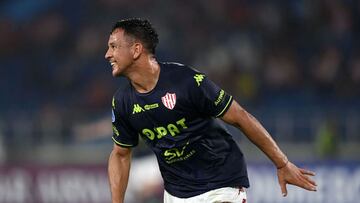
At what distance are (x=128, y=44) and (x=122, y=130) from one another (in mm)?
609

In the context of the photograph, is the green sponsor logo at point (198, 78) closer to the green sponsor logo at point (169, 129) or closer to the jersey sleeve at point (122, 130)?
the green sponsor logo at point (169, 129)

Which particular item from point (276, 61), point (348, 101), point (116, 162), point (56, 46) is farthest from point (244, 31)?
point (116, 162)

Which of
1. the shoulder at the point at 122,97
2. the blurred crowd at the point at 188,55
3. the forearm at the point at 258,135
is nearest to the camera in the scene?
the forearm at the point at 258,135

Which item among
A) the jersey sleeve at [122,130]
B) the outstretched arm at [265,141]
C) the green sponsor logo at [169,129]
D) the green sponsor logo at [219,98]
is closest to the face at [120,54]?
the jersey sleeve at [122,130]

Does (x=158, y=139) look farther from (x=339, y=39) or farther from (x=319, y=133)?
(x=339, y=39)

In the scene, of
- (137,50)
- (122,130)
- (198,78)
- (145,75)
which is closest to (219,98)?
(198,78)

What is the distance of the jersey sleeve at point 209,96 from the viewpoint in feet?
18.5

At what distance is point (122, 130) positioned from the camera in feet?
19.7

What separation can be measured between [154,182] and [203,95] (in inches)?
256

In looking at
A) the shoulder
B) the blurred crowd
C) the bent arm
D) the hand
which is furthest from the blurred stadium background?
the bent arm

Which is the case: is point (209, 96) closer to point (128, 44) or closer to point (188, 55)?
point (128, 44)

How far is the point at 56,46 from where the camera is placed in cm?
1536

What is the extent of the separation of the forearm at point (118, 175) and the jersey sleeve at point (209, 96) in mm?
784

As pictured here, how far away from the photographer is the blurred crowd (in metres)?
13.6
